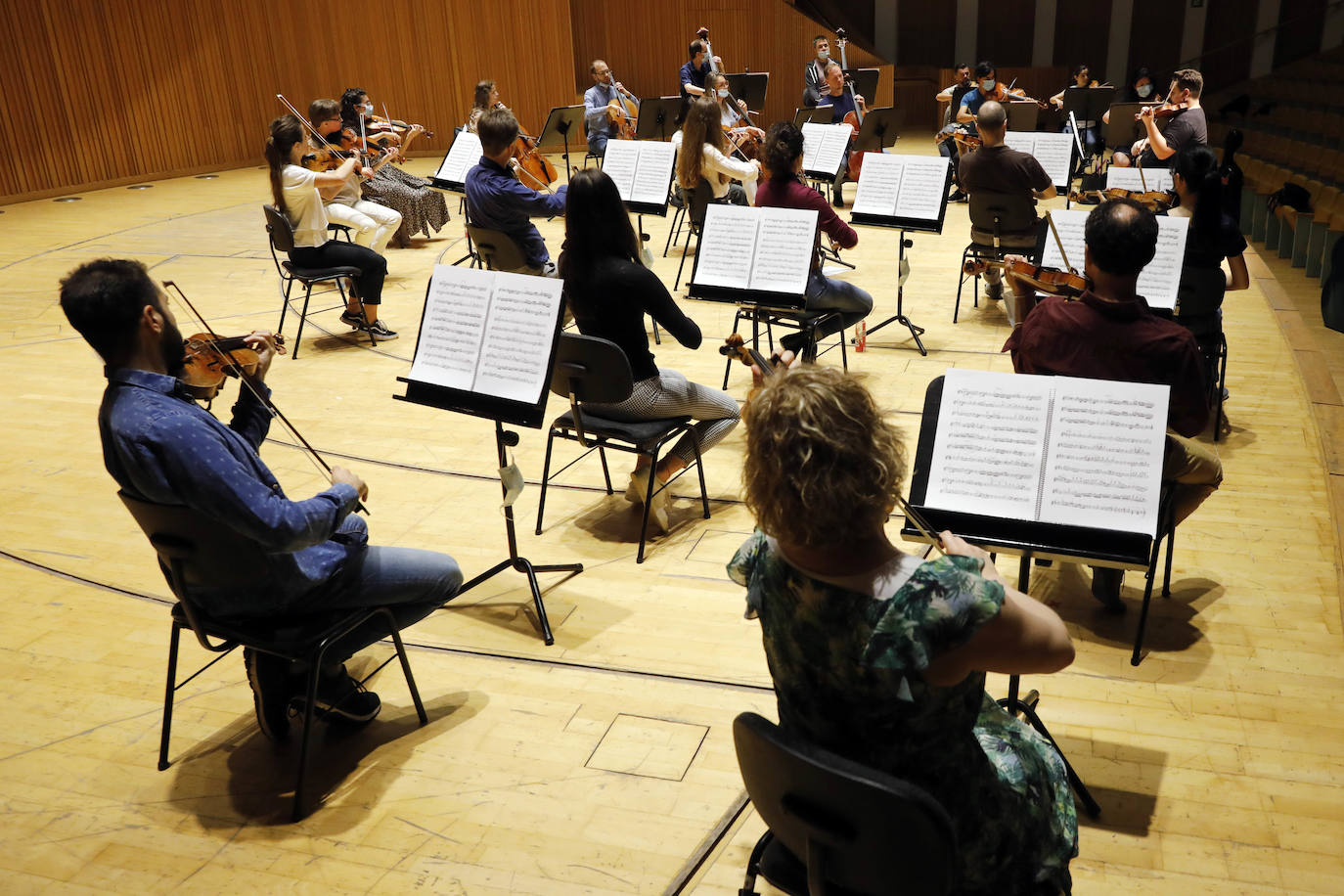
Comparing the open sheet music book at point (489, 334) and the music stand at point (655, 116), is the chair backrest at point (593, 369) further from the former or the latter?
the music stand at point (655, 116)

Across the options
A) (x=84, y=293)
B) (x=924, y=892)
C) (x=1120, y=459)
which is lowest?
(x=924, y=892)

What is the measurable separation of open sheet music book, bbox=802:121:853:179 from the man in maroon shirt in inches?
216

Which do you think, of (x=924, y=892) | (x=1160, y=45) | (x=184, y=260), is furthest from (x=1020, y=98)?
(x=924, y=892)

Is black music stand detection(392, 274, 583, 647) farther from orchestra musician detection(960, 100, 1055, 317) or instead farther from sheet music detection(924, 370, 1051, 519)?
orchestra musician detection(960, 100, 1055, 317)

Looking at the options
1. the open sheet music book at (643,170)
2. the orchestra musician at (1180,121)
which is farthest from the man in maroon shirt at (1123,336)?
the orchestra musician at (1180,121)

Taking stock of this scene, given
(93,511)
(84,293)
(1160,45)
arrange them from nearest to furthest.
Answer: (84,293), (93,511), (1160,45)

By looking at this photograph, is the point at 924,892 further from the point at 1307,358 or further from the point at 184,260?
the point at 184,260

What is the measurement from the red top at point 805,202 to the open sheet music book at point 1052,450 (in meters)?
2.63

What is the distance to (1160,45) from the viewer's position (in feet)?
49.3

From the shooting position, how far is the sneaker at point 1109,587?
3.22 meters

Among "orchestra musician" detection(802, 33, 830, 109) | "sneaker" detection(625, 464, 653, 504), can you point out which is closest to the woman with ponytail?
"sneaker" detection(625, 464, 653, 504)

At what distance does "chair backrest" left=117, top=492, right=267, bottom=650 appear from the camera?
2.27 metres

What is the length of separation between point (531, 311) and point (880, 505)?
1722mm

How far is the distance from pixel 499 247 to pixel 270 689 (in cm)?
342
